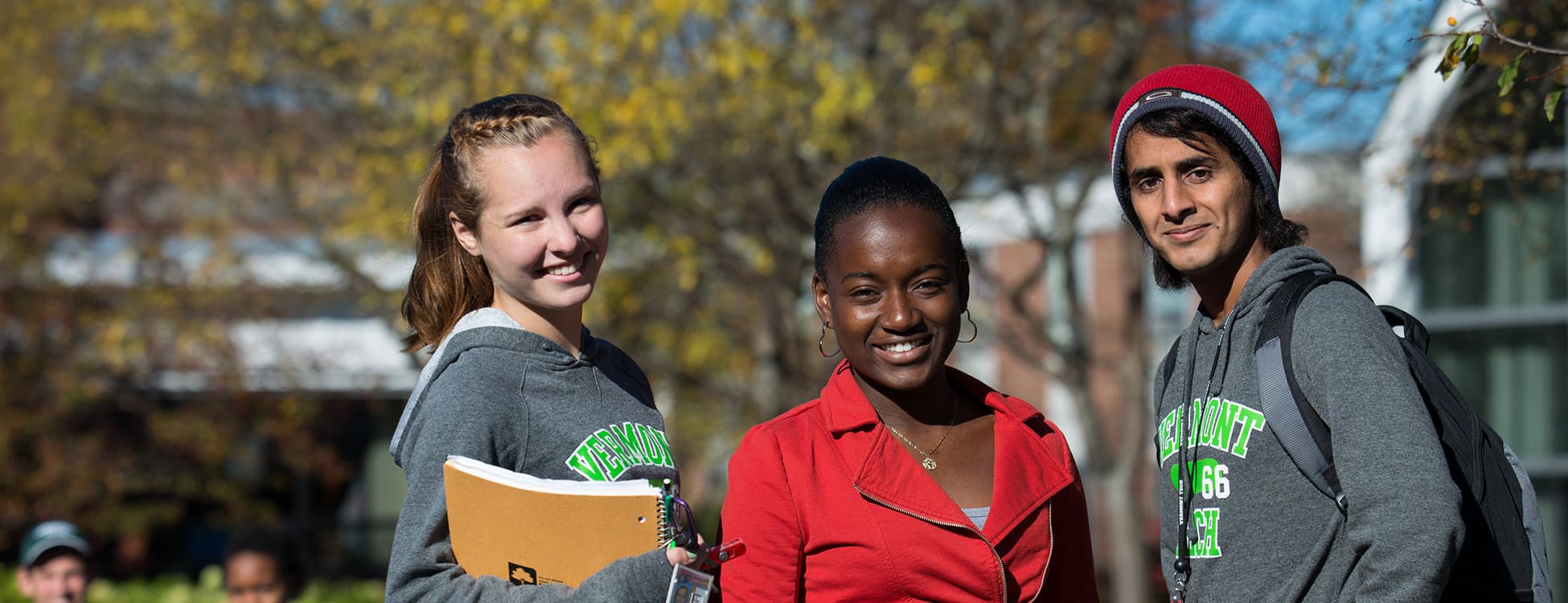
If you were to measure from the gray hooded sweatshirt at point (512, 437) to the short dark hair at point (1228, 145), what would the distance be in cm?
110

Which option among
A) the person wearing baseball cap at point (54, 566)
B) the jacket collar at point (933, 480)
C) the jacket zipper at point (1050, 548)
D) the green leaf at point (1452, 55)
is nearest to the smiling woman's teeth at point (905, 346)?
the jacket collar at point (933, 480)

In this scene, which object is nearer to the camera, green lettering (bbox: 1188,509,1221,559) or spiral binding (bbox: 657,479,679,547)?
spiral binding (bbox: 657,479,679,547)

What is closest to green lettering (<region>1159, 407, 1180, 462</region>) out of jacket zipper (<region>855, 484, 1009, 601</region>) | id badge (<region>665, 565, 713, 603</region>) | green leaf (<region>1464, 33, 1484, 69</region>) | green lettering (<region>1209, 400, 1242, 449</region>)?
green lettering (<region>1209, 400, 1242, 449</region>)

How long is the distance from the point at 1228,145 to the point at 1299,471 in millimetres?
597

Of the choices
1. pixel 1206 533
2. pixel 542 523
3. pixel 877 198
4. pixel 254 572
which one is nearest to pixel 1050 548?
pixel 1206 533

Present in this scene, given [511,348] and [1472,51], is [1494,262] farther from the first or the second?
[511,348]

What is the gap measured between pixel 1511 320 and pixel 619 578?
7899 mm

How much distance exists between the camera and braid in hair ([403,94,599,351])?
8.61 feet

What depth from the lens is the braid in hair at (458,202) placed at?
2625 millimetres

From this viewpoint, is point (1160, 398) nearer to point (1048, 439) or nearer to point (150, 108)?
point (1048, 439)

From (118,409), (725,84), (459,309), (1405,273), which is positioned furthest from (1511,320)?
(118,409)

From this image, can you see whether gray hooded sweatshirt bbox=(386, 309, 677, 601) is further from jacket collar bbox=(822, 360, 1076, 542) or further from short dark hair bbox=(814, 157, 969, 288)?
short dark hair bbox=(814, 157, 969, 288)

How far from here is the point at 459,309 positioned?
2773 millimetres

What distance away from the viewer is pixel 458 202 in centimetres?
266
